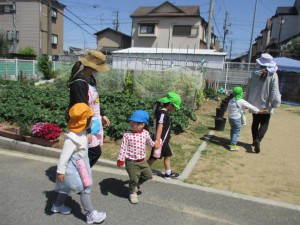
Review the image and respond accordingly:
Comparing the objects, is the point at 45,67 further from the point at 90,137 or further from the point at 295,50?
the point at 295,50

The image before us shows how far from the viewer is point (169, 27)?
32.8m

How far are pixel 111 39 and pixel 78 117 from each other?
119ft

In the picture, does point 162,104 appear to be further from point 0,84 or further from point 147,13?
point 147,13

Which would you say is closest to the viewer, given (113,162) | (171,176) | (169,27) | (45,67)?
(171,176)

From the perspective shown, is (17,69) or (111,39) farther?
(111,39)

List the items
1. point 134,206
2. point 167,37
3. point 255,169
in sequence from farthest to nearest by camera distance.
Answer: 1. point 167,37
2. point 255,169
3. point 134,206

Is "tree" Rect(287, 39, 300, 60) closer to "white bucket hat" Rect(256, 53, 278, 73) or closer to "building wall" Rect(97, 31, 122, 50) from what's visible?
"building wall" Rect(97, 31, 122, 50)

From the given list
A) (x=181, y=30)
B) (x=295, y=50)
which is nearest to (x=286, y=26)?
(x=295, y=50)

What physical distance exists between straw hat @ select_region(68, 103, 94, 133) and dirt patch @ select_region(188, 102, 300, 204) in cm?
216

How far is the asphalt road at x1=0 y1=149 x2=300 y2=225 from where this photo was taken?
3064mm

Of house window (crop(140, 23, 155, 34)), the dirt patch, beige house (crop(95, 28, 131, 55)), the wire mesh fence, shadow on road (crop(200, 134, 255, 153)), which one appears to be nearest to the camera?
the dirt patch

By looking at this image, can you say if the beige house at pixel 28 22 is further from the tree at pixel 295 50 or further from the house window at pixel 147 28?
the tree at pixel 295 50

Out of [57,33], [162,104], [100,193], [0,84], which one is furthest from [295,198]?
[57,33]

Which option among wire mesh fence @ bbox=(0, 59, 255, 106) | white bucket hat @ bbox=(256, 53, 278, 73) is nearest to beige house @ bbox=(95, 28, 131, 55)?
wire mesh fence @ bbox=(0, 59, 255, 106)
